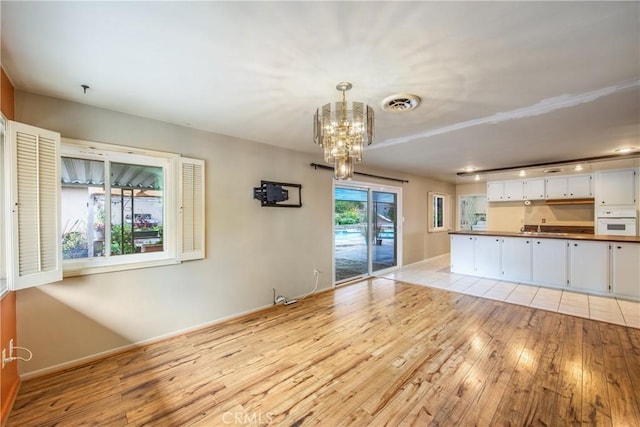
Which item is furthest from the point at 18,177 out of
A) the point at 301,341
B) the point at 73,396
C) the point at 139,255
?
the point at 301,341

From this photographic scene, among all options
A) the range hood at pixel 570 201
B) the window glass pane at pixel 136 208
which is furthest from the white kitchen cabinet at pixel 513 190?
the window glass pane at pixel 136 208

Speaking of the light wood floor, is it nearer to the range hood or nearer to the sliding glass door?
the sliding glass door

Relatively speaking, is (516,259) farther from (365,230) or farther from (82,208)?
(82,208)

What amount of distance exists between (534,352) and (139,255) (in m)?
4.24

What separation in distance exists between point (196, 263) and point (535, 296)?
522 centimetres

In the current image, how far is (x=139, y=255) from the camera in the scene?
2.82 meters

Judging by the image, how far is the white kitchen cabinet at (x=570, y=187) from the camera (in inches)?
212

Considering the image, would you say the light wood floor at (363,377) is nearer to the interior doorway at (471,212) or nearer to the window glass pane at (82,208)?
the window glass pane at (82,208)

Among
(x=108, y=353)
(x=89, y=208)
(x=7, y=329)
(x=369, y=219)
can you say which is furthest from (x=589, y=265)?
(x=7, y=329)

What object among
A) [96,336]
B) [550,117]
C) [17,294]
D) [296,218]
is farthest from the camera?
[296,218]

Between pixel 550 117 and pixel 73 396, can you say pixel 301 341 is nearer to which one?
pixel 73 396

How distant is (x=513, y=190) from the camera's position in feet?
20.7

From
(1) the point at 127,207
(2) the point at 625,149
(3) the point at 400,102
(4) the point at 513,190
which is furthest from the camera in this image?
(4) the point at 513,190

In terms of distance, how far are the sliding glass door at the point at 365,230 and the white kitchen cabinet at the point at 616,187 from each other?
3.97 metres
